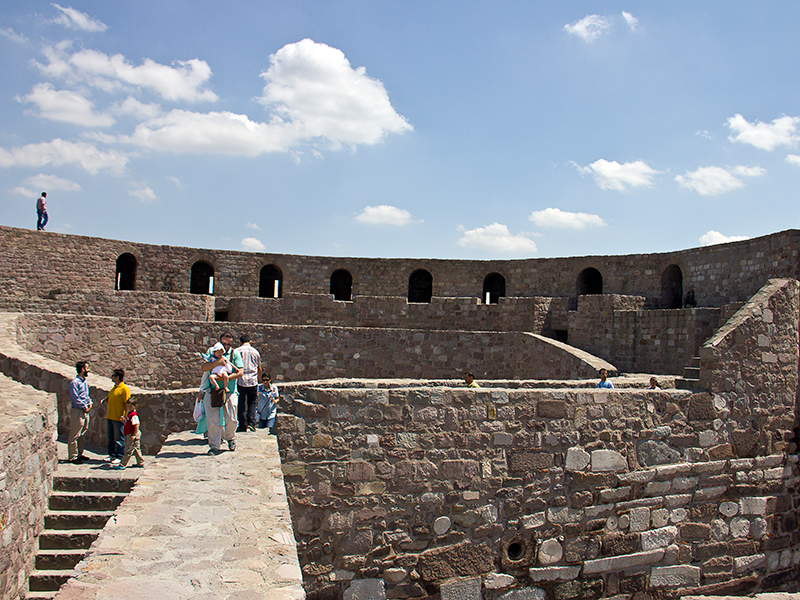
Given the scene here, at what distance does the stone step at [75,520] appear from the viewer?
6020mm

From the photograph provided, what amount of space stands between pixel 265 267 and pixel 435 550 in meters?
16.1

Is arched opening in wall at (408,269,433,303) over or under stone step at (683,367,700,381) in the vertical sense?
over

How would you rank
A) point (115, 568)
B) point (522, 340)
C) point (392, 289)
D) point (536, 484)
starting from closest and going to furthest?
point (115, 568) → point (536, 484) → point (522, 340) → point (392, 289)

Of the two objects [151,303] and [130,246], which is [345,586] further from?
[130,246]

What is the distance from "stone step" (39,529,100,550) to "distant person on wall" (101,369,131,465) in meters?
1.34

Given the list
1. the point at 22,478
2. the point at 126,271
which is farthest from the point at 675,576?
the point at 126,271

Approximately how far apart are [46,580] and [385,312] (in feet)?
39.1

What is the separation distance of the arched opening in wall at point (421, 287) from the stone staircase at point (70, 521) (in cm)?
1553

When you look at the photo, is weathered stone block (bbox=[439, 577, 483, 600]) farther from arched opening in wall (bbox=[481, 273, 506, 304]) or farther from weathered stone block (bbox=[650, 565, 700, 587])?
arched opening in wall (bbox=[481, 273, 506, 304])

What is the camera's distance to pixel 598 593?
5840 millimetres

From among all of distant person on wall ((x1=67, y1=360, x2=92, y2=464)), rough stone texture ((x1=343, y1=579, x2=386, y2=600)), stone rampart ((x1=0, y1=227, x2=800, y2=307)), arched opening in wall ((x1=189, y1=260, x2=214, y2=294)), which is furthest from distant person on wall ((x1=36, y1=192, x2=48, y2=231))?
rough stone texture ((x1=343, y1=579, x2=386, y2=600))

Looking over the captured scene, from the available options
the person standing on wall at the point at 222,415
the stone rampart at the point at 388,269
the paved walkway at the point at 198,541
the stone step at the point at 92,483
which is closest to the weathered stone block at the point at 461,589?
the paved walkway at the point at 198,541

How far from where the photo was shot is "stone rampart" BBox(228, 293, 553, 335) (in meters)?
16.3

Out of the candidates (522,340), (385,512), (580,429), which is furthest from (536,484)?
(522,340)
